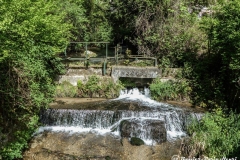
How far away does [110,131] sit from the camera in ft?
31.8

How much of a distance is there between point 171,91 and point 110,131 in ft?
13.8

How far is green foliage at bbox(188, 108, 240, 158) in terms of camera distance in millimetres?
7523

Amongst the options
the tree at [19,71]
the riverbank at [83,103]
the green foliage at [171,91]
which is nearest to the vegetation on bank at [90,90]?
the riverbank at [83,103]

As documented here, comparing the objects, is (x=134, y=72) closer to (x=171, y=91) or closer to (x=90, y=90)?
(x=171, y=91)

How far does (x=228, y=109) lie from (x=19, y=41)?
8.71 meters

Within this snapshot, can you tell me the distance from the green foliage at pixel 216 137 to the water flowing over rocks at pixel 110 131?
79 centimetres

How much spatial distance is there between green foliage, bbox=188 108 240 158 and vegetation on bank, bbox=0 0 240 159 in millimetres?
31

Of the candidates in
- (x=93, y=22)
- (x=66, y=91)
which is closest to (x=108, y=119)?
(x=66, y=91)

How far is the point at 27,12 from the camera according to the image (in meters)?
6.94

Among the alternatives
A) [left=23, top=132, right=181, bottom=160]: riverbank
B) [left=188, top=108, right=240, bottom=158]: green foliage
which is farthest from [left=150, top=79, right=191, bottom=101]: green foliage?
[left=23, top=132, right=181, bottom=160]: riverbank

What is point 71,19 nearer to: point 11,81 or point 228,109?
point 11,81

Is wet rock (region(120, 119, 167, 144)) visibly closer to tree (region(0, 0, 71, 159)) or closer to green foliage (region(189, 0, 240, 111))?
tree (region(0, 0, 71, 159))

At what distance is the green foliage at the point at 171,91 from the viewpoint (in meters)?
12.1

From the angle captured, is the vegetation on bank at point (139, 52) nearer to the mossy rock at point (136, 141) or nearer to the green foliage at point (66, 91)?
the green foliage at point (66, 91)
